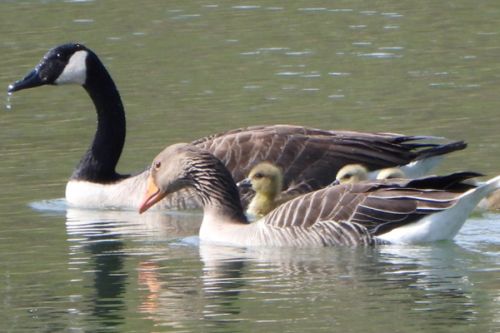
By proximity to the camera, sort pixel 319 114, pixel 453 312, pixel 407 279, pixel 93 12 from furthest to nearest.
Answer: pixel 93 12 < pixel 319 114 < pixel 407 279 < pixel 453 312

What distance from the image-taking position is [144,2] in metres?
27.2

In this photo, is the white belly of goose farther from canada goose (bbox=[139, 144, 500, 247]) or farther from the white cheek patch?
canada goose (bbox=[139, 144, 500, 247])

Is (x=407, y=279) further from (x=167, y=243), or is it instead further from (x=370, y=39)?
(x=370, y=39)

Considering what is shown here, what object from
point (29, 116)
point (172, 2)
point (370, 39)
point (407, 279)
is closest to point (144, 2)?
point (172, 2)

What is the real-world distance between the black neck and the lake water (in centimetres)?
46

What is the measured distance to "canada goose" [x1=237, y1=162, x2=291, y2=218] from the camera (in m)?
15.0

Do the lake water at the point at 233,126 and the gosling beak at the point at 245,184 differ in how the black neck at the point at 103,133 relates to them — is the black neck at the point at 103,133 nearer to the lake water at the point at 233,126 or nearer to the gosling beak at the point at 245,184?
the lake water at the point at 233,126

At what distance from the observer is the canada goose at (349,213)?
13.1m

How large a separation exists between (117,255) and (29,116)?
21.4ft

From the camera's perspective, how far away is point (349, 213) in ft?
43.8


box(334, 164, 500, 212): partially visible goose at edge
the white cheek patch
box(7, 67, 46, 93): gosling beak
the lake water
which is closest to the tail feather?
box(334, 164, 500, 212): partially visible goose at edge

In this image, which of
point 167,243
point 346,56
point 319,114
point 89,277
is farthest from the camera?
point 346,56

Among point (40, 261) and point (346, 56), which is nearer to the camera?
point (40, 261)

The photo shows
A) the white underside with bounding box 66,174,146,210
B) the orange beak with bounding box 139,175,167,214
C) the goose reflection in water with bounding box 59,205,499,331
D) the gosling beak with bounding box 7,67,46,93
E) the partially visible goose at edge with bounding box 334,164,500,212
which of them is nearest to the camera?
the goose reflection in water with bounding box 59,205,499,331
